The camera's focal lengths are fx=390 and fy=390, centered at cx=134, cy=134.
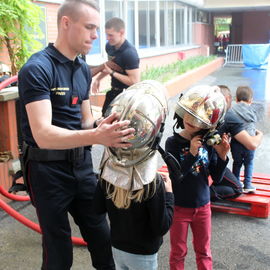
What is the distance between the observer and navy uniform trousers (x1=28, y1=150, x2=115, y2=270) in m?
2.40

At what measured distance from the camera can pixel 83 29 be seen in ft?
7.36

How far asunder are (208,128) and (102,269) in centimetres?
125

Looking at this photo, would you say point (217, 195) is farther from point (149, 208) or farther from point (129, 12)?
point (129, 12)

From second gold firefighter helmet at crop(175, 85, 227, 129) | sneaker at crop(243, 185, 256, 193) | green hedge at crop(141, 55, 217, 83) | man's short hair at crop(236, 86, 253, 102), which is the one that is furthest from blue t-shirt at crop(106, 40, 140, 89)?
green hedge at crop(141, 55, 217, 83)

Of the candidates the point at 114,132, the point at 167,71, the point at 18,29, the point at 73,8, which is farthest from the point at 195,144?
the point at 167,71

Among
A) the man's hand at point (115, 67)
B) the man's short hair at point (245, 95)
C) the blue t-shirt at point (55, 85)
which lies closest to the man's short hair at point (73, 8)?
the blue t-shirt at point (55, 85)

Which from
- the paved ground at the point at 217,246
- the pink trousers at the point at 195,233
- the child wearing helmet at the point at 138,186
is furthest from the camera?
the paved ground at the point at 217,246

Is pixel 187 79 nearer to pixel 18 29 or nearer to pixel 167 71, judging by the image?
pixel 167 71

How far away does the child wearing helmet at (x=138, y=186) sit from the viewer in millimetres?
1863

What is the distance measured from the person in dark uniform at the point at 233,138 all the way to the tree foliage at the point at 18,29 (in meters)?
3.29

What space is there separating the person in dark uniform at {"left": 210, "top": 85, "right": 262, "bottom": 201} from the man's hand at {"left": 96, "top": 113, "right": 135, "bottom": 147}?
2372 millimetres

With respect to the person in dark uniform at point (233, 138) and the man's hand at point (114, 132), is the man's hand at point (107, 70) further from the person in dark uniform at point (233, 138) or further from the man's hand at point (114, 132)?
the man's hand at point (114, 132)

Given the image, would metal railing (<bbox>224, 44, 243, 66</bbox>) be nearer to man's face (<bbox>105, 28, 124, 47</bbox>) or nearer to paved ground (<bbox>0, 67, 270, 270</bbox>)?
man's face (<bbox>105, 28, 124, 47</bbox>)

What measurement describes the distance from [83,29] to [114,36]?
2.95 m
